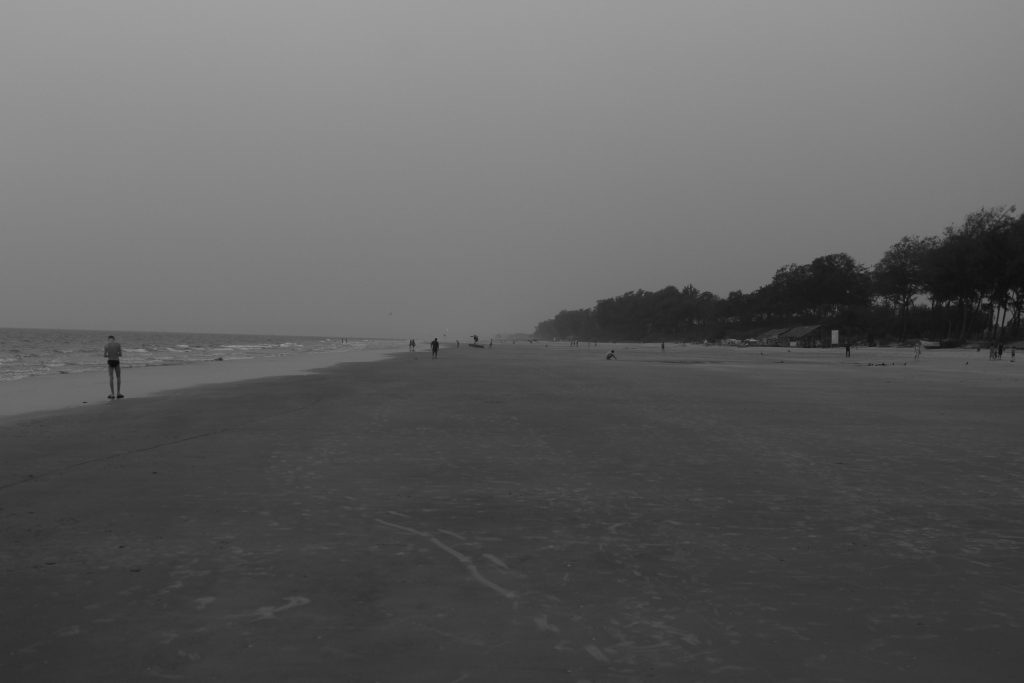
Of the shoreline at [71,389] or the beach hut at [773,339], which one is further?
the beach hut at [773,339]

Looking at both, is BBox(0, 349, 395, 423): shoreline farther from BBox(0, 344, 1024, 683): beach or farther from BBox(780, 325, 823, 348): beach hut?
Answer: BBox(780, 325, 823, 348): beach hut

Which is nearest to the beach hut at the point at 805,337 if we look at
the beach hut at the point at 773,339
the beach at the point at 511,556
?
the beach hut at the point at 773,339

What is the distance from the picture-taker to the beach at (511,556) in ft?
14.5

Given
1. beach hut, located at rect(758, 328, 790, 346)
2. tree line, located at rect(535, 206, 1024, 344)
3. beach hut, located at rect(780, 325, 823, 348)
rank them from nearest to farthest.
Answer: tree line, located at rect(535, 206, 1024, 344) < beach hut, located at rect(780, 325, 823, 348) < beach hut, located at rect(758, 328, 790, 346)

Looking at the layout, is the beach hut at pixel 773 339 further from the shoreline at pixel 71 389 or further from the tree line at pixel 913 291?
the shoreline at pixel 71 389

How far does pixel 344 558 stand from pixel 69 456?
8248 millimetres

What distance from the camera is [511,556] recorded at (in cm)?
652

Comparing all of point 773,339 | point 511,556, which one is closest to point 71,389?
point 511,556

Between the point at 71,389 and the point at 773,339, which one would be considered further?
the point at 773,339

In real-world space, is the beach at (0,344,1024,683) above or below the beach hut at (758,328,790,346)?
below

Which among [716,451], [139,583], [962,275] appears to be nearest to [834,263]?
[962,275]

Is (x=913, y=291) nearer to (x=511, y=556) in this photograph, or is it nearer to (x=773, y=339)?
(x=773, y=339)

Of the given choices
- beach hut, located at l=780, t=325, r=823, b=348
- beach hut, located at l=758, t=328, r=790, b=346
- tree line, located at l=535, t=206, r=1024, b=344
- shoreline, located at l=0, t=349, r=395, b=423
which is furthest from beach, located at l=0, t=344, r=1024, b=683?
beach hut, located at l=758, t=328, r=790, b=346

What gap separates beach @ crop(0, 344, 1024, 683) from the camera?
4.41 m
